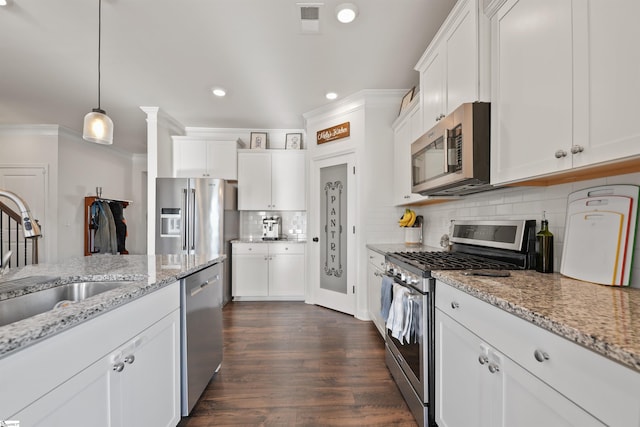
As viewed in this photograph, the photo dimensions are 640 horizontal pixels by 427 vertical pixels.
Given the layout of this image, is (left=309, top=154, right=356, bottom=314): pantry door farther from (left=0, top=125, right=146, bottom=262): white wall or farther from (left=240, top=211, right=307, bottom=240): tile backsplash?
(left=0, top=125, right=146, bottom=262): white wall

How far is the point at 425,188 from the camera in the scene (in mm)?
2121

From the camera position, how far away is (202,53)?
104 inches

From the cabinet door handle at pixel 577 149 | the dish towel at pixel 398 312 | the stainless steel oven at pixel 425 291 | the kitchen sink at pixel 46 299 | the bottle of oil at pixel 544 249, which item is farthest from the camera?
the dish towel at pixel 398 312

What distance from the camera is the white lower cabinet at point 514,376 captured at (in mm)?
604

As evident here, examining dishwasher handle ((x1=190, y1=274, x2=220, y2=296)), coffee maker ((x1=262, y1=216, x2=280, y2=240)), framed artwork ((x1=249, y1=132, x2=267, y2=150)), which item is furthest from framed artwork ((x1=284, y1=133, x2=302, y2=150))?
dishwasher handle ((x1=190, y1=274, x2=220, y2=296))

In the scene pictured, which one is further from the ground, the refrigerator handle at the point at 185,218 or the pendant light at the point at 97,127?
the pendant light at the point at 97,127

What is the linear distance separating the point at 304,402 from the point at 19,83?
457 cm

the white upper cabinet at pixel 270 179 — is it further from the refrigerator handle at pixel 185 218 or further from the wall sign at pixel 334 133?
the refrigerator handle at pixel 185 218

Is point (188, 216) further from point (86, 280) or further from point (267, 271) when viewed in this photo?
point (86, 280)

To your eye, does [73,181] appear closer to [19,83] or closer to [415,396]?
[19,83]

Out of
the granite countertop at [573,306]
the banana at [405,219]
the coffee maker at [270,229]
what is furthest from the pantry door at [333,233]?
the granite countertop at [573,306]

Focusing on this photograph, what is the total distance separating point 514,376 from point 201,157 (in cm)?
445

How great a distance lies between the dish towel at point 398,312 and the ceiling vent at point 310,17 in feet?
6.76

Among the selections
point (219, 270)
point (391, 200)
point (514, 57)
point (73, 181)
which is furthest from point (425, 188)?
point (73, 181)
